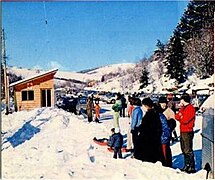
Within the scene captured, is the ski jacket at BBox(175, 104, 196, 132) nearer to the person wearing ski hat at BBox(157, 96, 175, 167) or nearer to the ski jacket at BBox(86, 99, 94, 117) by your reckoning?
the person wearing ski hat at BBox(157, 96, 175, 167)

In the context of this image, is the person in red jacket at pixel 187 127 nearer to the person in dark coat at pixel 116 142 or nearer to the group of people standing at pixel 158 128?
the group of people standing at pixel 158 128

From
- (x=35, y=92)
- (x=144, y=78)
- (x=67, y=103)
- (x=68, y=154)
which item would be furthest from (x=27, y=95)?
(x=144, y=78)

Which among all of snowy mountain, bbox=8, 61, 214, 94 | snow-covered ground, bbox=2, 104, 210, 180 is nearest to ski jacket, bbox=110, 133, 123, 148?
snow-covered ground, bbox=2, 104, 210, 180

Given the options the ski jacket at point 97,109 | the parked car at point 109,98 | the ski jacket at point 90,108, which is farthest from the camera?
the ski jacket at point 97,109

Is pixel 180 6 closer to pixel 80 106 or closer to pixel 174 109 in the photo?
pixel 174 109

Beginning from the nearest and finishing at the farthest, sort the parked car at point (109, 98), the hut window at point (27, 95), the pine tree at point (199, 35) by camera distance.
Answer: the pine tree at point (199, 35) → the hut window at point (27, 95) → the parked car at point (109, 98)

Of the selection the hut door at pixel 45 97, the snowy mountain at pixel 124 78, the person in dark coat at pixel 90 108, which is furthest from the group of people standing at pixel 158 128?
the hut door at pixel 45 97

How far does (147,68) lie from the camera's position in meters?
5.39

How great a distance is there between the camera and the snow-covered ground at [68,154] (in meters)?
4.98

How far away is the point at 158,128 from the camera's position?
5051 mm

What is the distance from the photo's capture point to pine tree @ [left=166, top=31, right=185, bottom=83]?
5.30m

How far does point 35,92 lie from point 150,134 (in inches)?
49.1

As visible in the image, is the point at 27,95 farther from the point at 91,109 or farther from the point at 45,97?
the point at 91,109

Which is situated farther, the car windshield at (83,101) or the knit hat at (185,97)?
the car windshield at (83,101)
